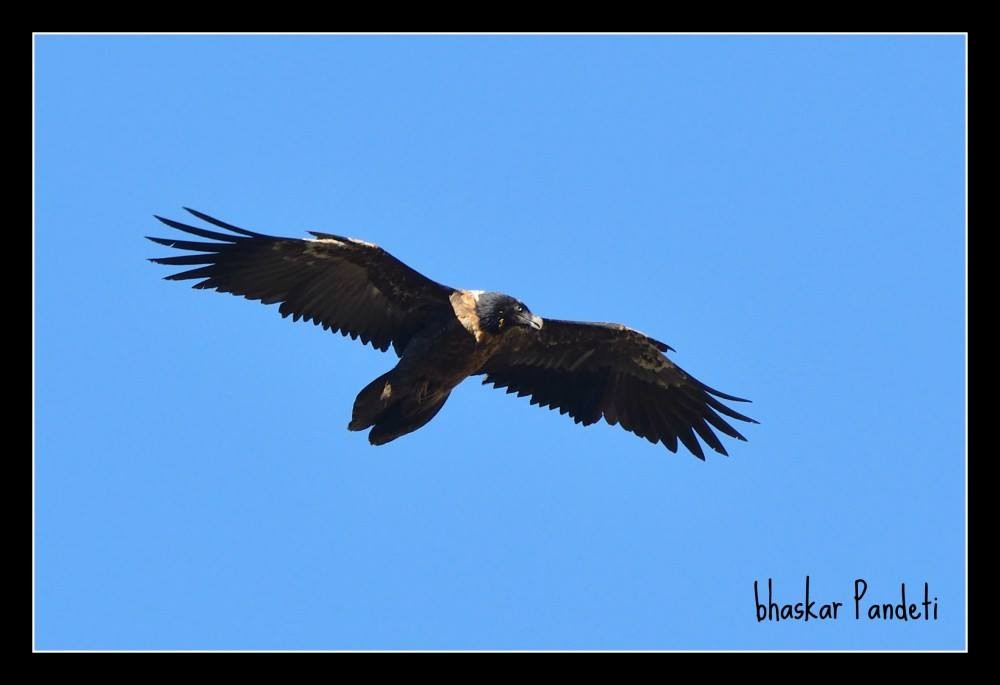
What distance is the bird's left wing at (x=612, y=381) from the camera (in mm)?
14430

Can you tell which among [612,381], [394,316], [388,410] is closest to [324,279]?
[394,316]

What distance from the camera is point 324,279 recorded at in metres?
13.4

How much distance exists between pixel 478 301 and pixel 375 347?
3.93ft

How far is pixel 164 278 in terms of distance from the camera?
12.9 meters

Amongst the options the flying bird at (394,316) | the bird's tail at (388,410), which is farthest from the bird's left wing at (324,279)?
the bird's tail at (388,410)

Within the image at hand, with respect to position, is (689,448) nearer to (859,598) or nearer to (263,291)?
(859,598)

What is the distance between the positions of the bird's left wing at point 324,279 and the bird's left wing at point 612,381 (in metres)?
1.18

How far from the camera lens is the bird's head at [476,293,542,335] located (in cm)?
1321

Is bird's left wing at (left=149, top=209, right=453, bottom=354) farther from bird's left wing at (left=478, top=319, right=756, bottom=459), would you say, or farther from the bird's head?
bird's left wing at (left=478, top=319, right=756, bottom=459)

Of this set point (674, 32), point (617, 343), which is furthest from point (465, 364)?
point (674, 32)

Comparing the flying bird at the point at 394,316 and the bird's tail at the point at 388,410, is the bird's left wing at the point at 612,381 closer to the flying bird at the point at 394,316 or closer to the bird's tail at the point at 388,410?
the flying bird at the point at 394,316

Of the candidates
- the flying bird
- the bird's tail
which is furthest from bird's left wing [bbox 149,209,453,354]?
the bird's tail

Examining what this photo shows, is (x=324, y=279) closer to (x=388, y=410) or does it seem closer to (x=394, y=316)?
(x=394, y=316)

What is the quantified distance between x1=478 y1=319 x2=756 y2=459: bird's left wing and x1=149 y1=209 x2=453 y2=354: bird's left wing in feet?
3.87
